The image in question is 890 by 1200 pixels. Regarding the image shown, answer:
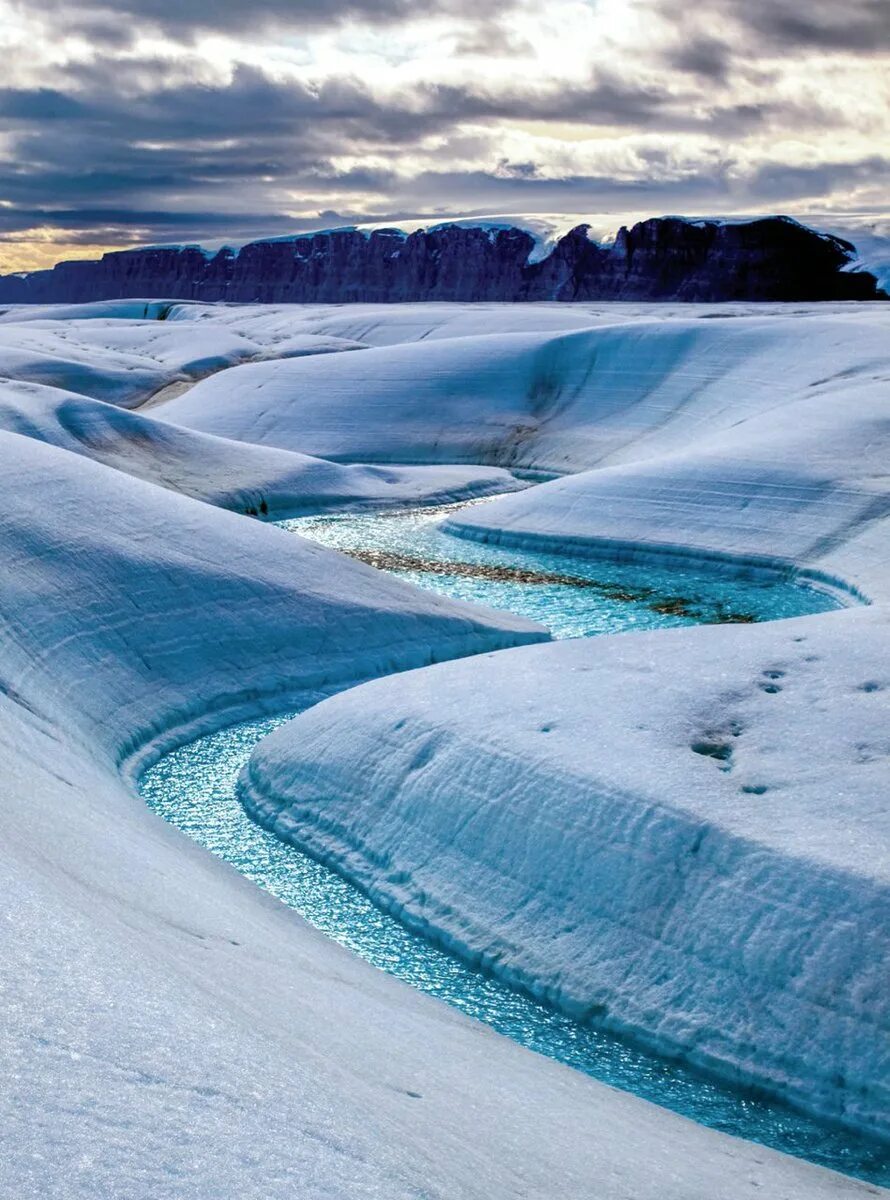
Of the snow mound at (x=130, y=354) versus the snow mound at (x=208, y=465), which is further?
the snow mound at (x=130, y=354)

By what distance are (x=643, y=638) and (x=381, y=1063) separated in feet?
20.9

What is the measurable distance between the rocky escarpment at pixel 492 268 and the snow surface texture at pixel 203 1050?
215 ft

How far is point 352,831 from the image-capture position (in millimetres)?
8633

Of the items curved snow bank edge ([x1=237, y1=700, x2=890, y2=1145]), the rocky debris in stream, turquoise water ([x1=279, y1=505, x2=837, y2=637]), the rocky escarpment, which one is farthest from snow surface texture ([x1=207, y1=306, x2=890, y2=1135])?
the rocky escarpment

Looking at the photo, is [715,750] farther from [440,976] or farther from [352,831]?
[352,831]

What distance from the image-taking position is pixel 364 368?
107 feet

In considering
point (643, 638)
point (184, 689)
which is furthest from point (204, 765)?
point (643, 638)

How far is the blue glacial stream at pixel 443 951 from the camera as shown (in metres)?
5.90

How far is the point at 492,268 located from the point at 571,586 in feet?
254

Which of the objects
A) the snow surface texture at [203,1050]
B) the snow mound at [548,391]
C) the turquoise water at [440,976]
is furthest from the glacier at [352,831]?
the snow mound at [548,391]

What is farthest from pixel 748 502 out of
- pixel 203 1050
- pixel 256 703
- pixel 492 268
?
pixel 492 268

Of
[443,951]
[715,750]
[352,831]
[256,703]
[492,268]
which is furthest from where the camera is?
[492,268]

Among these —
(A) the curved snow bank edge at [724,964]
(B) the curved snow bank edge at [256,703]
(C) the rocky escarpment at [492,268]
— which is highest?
(C) the rocky escarpment at [492,268]

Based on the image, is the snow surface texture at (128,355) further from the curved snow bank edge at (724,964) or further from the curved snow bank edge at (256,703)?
the curved snow bank edge at (724,964)
